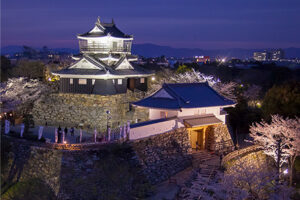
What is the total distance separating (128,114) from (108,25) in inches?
409

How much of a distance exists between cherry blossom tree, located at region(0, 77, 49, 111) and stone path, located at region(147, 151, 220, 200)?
14.8 m

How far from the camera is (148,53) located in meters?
156

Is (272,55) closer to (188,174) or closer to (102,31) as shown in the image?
(102,31)

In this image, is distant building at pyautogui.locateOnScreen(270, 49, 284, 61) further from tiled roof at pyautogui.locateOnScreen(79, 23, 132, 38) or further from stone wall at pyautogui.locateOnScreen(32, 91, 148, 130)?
stone wall at pyautogui.locateOnScreen(32, 91, 148, 130)

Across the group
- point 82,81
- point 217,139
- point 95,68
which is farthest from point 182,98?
point 82,81

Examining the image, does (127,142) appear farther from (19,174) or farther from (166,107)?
(19,174)

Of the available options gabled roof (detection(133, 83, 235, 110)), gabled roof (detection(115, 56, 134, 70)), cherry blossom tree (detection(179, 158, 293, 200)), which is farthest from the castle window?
cherry blossom tree (detection(179, 158, 293, 200))

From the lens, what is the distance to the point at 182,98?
21625 millimetres

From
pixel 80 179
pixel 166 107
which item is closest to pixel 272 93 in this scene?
pixel 166 107

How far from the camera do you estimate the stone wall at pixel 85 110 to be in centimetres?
2570

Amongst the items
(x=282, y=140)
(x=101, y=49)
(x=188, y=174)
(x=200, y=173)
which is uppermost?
(x=101, y=49)

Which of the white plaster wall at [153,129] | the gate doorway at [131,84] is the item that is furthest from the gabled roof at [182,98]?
the gate doorway at [131,84]

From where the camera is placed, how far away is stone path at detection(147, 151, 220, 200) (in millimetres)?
16266

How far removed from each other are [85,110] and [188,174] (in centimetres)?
1130
